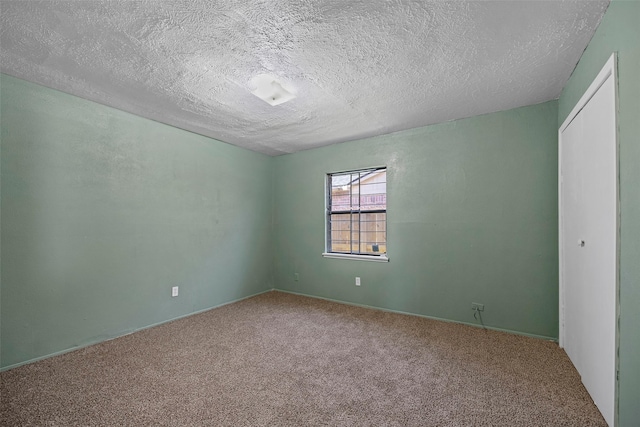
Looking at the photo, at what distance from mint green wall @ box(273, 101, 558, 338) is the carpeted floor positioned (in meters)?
0.41

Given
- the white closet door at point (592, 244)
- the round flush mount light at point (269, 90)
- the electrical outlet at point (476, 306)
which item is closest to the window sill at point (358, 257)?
the electrical outlet at point (476, 306)

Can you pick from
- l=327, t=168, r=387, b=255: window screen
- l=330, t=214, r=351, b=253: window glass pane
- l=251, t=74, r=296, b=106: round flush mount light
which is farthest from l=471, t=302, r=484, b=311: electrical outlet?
l=251, t=74, r=296, b=106: round flush mount light

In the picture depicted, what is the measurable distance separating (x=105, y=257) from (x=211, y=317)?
136cm

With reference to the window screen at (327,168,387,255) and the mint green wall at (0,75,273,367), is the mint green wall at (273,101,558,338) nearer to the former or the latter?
the window screen at (327,168,387,255)

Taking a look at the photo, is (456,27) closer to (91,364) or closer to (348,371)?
(348,371)

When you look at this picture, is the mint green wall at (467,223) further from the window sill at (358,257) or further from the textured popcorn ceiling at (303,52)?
the textured popcorn ceiling at (303,52)

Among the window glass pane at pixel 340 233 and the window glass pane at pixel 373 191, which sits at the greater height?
the window glass pane at pixel 373 191

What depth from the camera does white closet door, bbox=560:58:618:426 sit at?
150cm

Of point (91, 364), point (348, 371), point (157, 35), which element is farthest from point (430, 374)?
point (157, 35)

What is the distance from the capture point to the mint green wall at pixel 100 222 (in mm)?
2230

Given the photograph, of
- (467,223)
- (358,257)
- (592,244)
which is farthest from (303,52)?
(358,257)

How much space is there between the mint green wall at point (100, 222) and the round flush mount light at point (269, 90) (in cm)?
162

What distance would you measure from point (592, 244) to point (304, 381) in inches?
87.0

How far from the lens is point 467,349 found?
2500 millimetres
